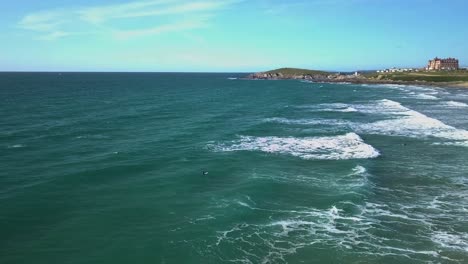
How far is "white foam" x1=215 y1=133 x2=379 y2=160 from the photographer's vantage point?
124 ft

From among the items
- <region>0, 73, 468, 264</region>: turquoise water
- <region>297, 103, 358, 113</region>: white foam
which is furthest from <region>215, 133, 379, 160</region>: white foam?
<region>297, 103, 358, 113</region>: white foam

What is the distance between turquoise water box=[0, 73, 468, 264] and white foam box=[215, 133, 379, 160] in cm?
18

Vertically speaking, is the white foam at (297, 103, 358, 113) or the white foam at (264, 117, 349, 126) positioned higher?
the white foam at (264, 117, 349, 126)

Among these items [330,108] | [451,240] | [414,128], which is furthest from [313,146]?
[330,108]

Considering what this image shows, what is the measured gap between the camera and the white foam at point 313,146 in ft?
124

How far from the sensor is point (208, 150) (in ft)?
130

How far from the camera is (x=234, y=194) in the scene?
27.8 metres

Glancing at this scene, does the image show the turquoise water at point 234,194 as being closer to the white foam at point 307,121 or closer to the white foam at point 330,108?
the white foam at point 307,121

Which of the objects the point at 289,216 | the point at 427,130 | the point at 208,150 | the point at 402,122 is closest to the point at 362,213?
the point at 289,216

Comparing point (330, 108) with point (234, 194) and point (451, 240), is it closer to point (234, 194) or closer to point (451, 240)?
point (234, 194)

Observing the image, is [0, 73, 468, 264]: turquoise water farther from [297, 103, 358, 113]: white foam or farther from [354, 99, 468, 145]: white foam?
[297, 103, 358, 113]: white foam

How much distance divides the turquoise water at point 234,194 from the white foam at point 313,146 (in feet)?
0.61

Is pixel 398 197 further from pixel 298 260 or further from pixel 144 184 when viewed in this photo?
pixel 144 184

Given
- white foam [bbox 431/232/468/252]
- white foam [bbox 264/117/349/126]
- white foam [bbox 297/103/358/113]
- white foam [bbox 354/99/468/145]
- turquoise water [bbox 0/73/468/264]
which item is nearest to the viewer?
white foam [bbox 431/232/468/252]
